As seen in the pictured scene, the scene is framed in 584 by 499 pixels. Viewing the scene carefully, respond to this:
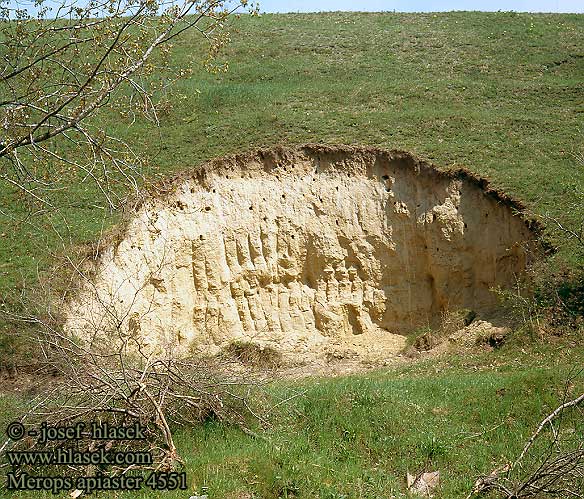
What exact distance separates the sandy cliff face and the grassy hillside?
751 mm

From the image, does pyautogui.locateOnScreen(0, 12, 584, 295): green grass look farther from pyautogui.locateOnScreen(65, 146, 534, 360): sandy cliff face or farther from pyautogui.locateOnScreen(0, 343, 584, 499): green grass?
pyautogui.locateOnScreen(0, 343, 584, 499): green grass

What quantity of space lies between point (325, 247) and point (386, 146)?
124 inches

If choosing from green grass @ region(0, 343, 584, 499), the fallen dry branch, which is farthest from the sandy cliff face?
the fallen dry branch

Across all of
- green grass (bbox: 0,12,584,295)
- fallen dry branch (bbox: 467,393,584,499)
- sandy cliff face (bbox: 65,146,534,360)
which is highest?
green grass (bbox: 0,12,584,295)

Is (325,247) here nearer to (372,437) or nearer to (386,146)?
(386,146)

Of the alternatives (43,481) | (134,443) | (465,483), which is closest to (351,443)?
(465,483)

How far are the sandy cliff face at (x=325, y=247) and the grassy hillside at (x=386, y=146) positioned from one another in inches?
29.6

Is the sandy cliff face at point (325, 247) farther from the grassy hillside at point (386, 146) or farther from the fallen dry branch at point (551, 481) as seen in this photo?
the fallen dry branch at point (551, 481)

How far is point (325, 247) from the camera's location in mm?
19422

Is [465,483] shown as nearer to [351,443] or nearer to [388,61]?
[351,443]

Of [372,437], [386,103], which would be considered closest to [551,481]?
[372,437]

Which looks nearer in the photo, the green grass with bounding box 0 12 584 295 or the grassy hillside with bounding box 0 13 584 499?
the grassy hillside with bounding box 0 13 584 499

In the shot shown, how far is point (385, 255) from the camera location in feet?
64.0

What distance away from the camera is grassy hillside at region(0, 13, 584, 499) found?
10.2 metres
